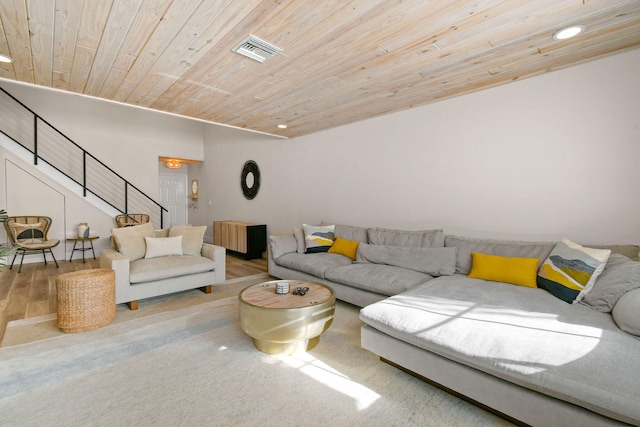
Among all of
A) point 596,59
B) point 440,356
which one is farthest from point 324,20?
point 596,59

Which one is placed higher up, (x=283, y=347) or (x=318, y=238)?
(x=318, y=238)

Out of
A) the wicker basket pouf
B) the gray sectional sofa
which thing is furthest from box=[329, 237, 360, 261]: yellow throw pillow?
the wicker basket pouf

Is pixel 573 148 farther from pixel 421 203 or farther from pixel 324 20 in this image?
pixel 324 20

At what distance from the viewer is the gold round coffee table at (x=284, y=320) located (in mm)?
2141

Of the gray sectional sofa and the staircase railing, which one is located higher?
the staircase railing

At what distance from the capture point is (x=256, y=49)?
228 centimetres

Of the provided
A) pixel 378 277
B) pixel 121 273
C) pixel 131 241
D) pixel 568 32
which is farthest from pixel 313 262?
pixel 568 32

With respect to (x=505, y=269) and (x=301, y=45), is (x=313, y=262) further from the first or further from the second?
(x=301, y=45)

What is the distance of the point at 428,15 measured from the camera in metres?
1.87

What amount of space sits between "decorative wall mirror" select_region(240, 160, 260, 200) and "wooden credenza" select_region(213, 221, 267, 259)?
818 mm

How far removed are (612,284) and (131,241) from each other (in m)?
4.51

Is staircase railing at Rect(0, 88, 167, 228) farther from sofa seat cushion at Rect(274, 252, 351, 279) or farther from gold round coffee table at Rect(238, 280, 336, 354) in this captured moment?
gold round coffee table at Rect(238, 280, 336, 354)

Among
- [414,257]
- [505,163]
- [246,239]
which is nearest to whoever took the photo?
[505,163]

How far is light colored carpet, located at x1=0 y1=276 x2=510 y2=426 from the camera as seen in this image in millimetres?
1610
